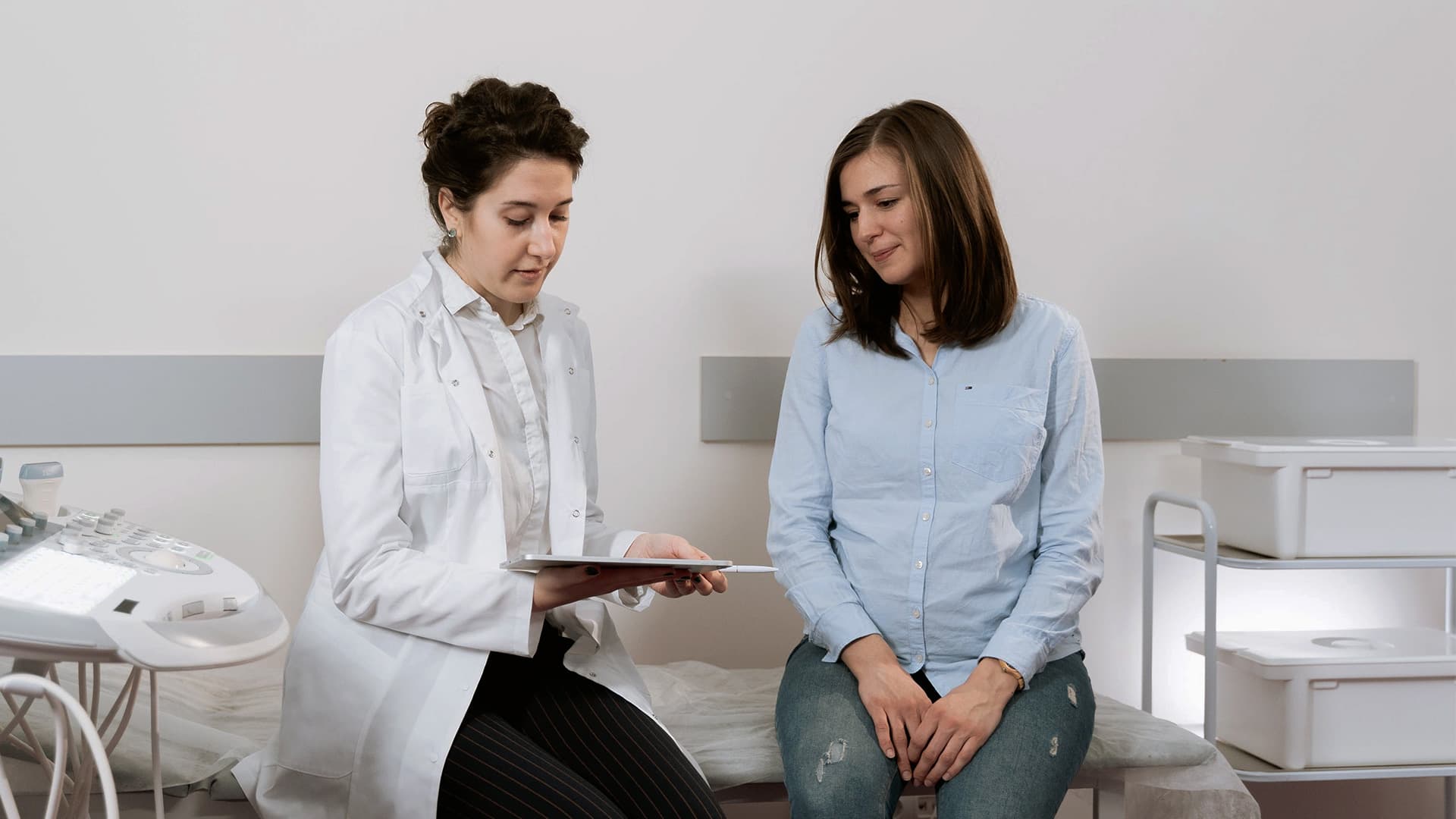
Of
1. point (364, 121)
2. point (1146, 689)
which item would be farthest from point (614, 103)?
point (1146, 689)

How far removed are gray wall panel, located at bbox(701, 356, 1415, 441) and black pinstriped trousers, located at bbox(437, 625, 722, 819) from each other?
0.82 meters

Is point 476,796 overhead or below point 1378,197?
below

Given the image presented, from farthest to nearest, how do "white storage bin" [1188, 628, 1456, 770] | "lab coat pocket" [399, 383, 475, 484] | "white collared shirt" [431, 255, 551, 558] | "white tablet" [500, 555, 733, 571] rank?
"white storage bin" [1188, 628, 1456, 770], "white collared shirt" [431, 255, 551, 558], "lab coat pocket" [399, 383, 475, 484], "white tablet" [500, 555, 733, 571]

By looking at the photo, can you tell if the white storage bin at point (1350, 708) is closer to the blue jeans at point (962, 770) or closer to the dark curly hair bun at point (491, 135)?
the blue jeans at point (962, 770)

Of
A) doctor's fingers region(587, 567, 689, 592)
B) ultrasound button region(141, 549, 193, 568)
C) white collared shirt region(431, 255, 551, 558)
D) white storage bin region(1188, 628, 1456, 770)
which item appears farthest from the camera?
white storage bin region(1188, 628, 1456, 770)

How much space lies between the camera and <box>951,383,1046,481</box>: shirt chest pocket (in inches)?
62.6

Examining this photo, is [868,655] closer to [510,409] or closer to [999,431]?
[999,431]

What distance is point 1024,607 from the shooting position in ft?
5.08

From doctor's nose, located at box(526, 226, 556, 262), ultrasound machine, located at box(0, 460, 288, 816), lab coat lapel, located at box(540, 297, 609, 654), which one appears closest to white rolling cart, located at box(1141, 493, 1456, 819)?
lab coat lapel, located at box(540, 297, 609, 654)

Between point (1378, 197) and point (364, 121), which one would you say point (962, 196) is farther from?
point (1378, 197)

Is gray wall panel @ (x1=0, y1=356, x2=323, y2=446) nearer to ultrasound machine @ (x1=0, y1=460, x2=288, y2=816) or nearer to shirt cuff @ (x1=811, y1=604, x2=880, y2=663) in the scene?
ultrasound machine @ (x1=0, y1=460, x2=288, y2=816)

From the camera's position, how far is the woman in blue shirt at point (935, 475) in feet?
5.05

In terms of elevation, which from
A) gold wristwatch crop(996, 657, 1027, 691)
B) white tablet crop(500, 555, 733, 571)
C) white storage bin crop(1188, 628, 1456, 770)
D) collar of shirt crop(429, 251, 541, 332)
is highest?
collar of shirt crop(429, 251, 541, 332)

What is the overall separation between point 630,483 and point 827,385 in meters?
0.58
